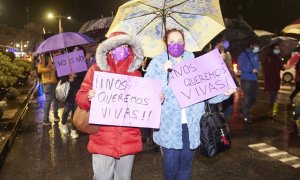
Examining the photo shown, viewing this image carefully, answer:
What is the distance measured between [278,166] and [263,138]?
72.4 inches

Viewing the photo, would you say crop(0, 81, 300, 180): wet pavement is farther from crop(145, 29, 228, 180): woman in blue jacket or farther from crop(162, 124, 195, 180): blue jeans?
crop(145, 29, 228, 180): woman in blue jacket

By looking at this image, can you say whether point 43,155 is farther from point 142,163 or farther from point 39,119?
point 39,119

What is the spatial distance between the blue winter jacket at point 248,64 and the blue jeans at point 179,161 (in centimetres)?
555

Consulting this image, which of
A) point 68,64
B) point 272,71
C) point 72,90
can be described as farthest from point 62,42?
point 272,71

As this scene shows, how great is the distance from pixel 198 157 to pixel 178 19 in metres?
2.88

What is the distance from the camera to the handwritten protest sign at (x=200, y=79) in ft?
12.0

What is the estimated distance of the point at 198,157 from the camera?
629 cm

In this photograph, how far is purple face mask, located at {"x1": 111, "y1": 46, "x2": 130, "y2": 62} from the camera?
11.5ft

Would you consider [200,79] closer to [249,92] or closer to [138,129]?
[138,129]

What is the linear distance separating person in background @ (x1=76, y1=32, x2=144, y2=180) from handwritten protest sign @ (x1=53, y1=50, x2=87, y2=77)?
4463mm

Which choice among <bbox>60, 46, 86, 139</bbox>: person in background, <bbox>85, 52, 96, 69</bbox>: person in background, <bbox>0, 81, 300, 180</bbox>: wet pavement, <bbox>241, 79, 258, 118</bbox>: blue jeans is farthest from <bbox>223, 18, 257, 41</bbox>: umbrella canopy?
<bbox>60, 46, 86, 139</bbox>: person in background

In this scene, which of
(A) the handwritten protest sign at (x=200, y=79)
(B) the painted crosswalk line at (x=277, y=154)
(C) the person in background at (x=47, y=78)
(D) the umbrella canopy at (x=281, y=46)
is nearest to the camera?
(A) the handwritten protest sign at (x=200, y=79)

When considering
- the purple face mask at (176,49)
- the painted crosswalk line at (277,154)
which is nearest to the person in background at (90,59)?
the painted crosswalk line at (277,154)

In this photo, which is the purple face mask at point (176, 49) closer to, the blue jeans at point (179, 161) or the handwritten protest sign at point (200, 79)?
the handwritten protest sign at point (200, 79)
